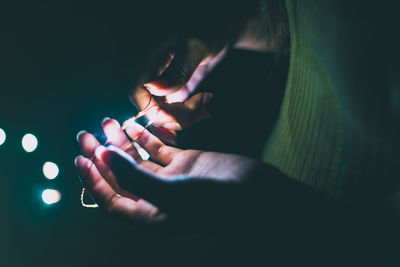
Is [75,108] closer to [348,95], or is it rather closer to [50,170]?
[50,170]

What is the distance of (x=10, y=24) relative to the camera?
0.79 m

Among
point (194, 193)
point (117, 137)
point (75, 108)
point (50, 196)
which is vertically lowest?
point (194, 193)

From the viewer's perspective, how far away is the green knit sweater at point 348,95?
0.41 meters

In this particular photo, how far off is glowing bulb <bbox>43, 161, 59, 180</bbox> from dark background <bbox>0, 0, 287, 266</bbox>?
18 millimetres

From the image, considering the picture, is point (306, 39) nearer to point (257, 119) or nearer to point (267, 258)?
point (257, 119)

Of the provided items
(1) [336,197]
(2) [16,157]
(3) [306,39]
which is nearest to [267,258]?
(1) [336,197]

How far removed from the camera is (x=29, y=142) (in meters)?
0.82

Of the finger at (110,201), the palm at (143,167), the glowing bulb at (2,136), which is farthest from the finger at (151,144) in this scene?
the glowing bulb at (2,136)

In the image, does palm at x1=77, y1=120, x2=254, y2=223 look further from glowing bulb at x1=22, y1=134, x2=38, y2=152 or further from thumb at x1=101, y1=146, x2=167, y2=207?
glowing bulb at x1=22, y1=134, x2=38, y2=152

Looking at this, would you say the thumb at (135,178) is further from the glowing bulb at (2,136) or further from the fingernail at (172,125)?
the glowing bulb at (2,136)

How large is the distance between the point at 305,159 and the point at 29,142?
79cm

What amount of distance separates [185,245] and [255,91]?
53 cm

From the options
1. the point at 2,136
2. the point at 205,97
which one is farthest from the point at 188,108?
the point at 2,136

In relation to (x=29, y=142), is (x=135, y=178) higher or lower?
lower
